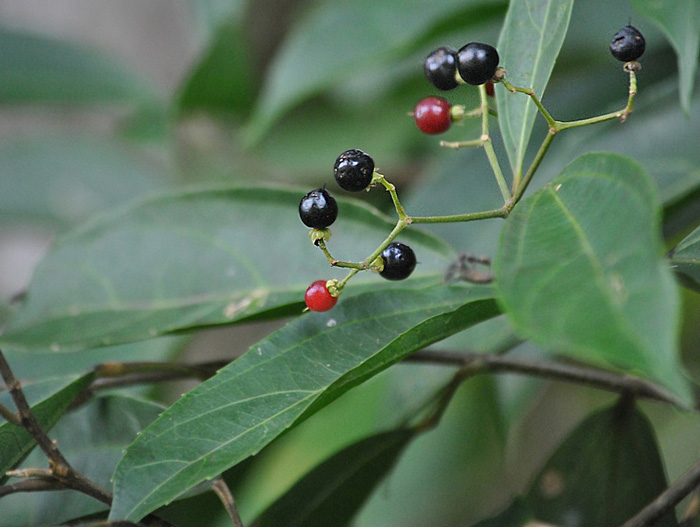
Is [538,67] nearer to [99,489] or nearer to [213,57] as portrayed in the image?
[99,489]

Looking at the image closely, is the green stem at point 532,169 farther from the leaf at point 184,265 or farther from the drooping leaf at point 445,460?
the drooping leaf at point 445,460

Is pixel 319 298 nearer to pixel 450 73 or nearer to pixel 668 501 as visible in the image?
pixel 450 73

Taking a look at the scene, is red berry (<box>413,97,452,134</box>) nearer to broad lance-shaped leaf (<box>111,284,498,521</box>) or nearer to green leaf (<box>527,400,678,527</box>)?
broad lance-shaped leaf (<box>111,284,498,521</box>)

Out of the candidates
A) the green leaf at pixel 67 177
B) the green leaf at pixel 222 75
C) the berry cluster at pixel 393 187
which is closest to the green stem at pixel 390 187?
the berry cluster at pixel 393 187

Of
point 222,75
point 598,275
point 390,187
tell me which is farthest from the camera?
point 222,75

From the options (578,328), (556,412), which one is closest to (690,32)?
(578,328)

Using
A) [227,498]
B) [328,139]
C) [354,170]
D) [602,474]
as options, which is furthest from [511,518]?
[328,139]
